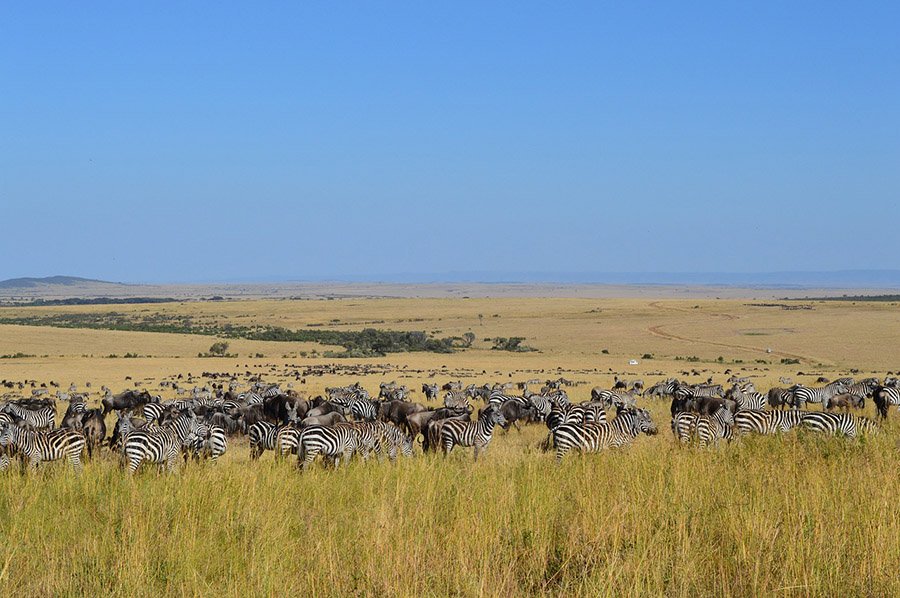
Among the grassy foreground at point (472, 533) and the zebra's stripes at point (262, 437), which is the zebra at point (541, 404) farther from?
the grassy foreground at point (472, 533)

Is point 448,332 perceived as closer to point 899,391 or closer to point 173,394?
point 173,394

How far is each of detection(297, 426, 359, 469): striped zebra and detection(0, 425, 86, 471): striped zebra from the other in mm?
3048

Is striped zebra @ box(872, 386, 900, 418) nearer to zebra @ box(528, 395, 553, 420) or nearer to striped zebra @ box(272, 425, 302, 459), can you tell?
zebra @ box(528, 395, 553, 420)

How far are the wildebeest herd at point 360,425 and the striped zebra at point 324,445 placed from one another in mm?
14

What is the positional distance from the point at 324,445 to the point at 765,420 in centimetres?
829

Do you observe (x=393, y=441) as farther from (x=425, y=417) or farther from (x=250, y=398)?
(x=250, y=398)

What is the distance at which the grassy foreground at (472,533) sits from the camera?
5.64 metres

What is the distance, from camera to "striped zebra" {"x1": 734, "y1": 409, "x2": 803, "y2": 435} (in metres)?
16.1

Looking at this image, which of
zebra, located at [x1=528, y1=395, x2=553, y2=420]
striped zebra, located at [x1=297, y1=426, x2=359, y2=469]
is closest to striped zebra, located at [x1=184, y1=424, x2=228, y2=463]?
striped zebra, located at [x1=297, y1=426, x2=359, y2=469]

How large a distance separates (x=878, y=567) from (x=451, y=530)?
2.90 m

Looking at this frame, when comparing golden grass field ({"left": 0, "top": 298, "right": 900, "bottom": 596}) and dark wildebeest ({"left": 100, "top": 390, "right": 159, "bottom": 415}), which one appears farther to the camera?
dark wildebeest ({"left": 100, "top": 390, "right": 159, "bottom": 415})

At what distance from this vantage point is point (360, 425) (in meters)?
13.9

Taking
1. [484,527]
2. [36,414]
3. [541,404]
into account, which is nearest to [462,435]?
[541,404]

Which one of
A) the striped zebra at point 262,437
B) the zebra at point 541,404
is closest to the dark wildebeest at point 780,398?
the zebra at point 541,404
